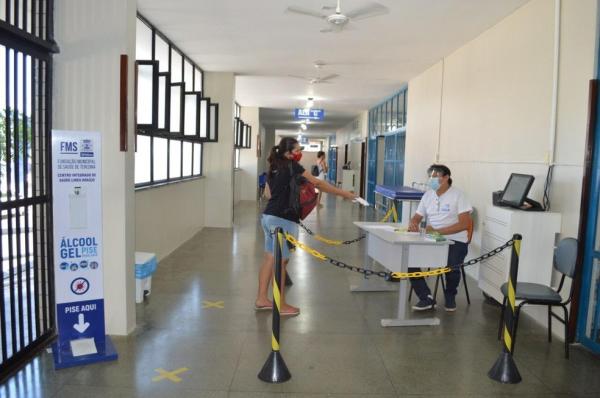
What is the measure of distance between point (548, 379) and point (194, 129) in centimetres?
625

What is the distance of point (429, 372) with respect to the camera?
334 centimetres

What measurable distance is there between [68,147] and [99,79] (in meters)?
0.61

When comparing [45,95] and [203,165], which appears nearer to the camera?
[45,95]

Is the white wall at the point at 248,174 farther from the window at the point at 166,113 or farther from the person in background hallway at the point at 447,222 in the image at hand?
the person in background hallway at the point at 447,222

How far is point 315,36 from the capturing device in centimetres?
654

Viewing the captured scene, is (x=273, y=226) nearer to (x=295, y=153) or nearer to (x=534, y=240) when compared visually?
(x=295, y=153)

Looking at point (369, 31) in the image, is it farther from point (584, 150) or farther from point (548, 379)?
point (548, 379)

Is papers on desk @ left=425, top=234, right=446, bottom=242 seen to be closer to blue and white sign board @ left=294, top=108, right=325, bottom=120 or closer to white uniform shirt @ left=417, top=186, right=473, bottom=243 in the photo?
white uniform shirt @ left=417, top=186, right=473, bottom=243

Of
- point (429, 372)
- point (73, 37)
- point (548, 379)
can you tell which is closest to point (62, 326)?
point (73, 37)

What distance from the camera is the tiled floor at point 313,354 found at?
119 inches

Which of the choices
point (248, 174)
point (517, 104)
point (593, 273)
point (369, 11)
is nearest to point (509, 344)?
point (593, 273)

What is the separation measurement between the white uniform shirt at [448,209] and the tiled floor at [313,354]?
33.5 inches

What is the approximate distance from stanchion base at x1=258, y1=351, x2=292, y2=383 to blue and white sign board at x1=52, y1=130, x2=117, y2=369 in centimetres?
108

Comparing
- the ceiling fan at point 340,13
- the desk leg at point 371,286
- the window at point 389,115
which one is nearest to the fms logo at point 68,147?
the ceiling fan at point 340,13
